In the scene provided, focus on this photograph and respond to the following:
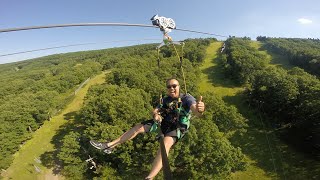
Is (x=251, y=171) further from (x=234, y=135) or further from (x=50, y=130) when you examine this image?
(x=50, y=130)

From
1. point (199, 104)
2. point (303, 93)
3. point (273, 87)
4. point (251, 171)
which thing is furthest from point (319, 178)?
point (199, 104)

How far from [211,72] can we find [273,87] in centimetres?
3228

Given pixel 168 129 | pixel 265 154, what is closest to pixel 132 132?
pixel 168 129

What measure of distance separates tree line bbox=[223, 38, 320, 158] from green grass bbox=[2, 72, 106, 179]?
3759 centimetres

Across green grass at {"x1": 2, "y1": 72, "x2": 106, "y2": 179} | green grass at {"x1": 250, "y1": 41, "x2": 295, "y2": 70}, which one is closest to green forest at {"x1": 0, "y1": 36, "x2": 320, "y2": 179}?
green grass at {"x1": 2, "y1": 72, "x2": 106, "y2": 179}

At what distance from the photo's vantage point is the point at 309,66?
72500 mm

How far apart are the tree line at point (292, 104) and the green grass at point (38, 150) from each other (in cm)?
3759

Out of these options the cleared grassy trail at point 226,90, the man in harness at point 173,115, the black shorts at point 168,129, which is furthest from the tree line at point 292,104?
the black shorts at point 168,129

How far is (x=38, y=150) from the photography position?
1898 inches

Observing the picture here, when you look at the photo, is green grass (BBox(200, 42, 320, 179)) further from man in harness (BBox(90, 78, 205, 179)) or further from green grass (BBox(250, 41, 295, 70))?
man in harness (BBox(90, 78, 205, 179))

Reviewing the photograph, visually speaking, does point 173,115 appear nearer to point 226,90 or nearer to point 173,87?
point 173,87

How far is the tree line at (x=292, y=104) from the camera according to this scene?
43.6m

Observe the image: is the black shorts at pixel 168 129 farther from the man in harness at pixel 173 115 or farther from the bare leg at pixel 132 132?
the bare leg at pixel 132 132

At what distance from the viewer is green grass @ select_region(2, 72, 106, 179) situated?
4122cm
